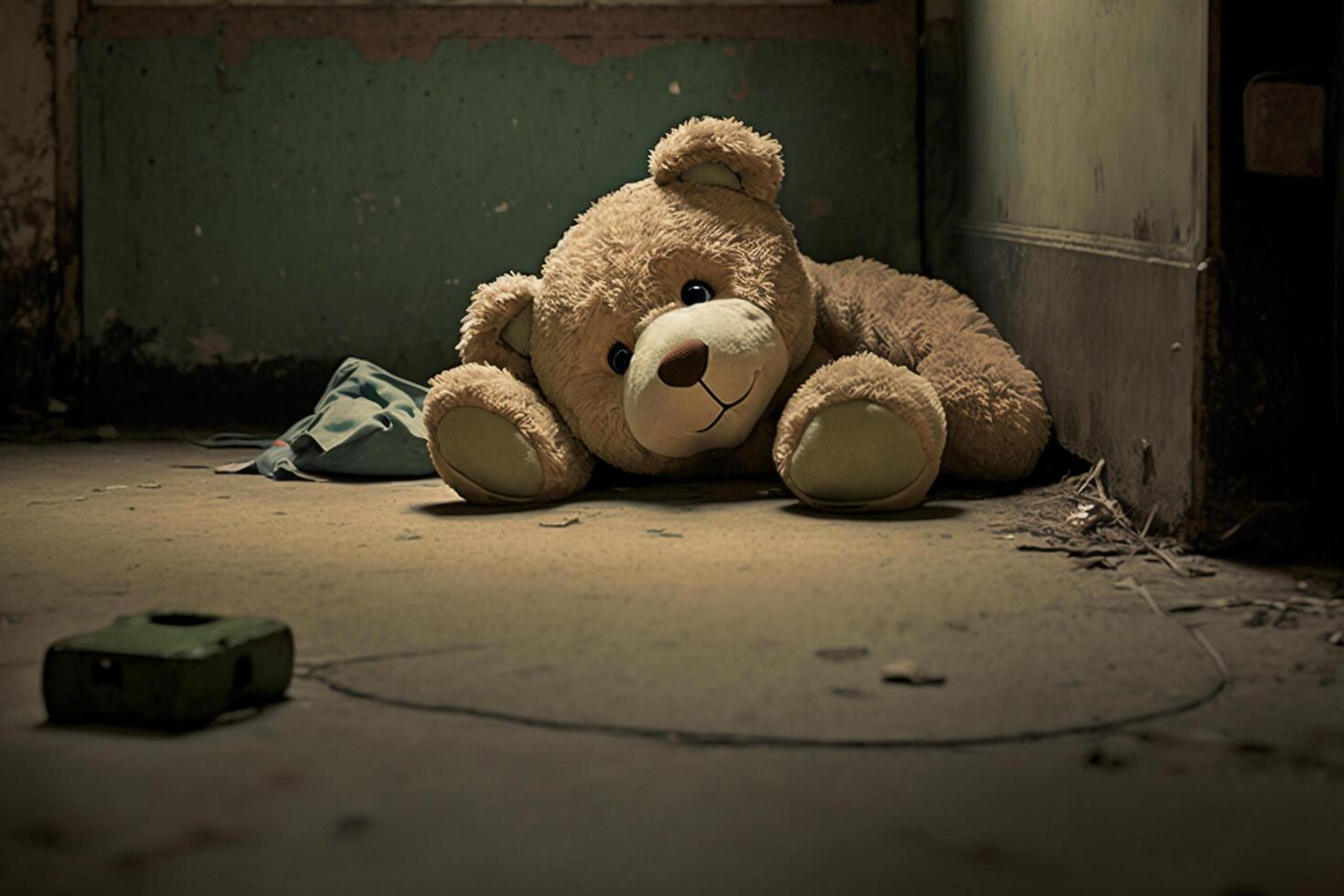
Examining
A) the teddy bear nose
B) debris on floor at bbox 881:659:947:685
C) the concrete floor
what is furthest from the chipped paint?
debris on floor at bbox 881:659:947:685

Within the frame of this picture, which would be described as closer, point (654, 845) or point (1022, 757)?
point (654, 845)

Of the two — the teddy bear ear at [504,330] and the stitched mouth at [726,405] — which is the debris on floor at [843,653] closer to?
the stitched mouth at [726,405]

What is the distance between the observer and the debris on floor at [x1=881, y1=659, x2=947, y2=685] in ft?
6.88

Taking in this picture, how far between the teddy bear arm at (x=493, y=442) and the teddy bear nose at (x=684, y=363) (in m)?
0.31

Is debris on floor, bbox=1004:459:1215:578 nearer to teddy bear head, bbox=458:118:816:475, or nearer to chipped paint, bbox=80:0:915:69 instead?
teddy bear head, bbox=458:118:816:475

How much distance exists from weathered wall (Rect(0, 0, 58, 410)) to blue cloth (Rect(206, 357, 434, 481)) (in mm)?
1033

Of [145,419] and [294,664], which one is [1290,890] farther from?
[145,419]

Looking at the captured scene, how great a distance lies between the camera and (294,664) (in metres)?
2.19

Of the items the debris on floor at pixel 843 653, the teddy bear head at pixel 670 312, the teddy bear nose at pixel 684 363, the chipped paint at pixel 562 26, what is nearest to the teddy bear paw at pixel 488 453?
the teddy bear head at pixel 670 312

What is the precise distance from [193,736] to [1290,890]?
117 cm

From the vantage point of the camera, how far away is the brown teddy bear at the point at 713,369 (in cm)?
325

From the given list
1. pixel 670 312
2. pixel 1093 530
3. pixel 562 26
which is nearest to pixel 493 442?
pixel 670 312

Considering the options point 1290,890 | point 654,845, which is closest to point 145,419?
point 654,845

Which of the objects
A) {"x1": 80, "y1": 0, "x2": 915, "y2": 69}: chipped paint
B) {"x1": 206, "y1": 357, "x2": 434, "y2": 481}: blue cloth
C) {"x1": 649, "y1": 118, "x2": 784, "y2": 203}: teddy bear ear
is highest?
{"x1": 80, "y1": 0, "x2": 915, "y2": 69}: chipped paint
